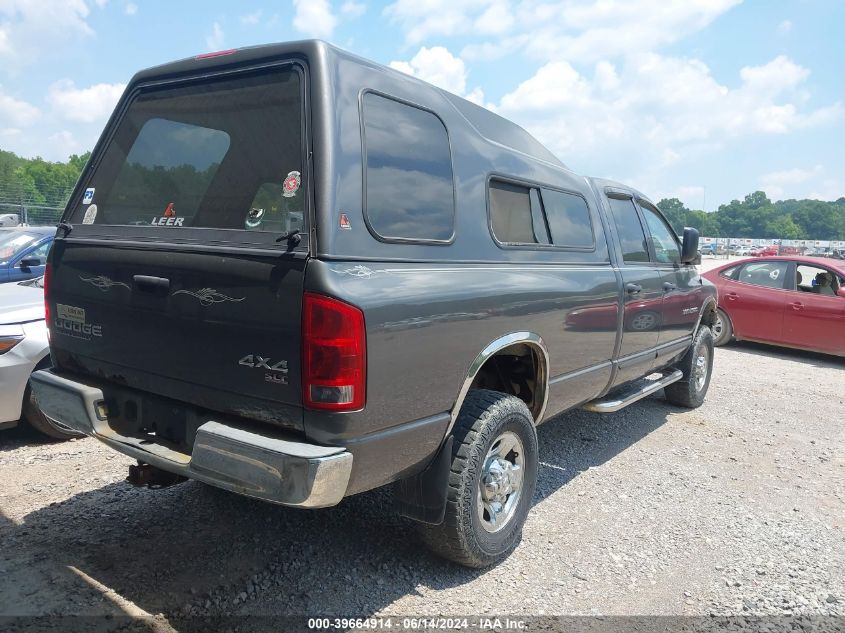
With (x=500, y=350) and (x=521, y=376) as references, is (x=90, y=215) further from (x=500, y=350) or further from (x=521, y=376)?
(x=521, y=376)

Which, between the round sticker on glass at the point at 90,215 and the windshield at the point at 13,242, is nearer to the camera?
the round sticker on glass at the point at 90,215

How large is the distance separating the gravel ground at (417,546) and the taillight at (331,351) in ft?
3.60

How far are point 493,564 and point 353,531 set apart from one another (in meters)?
0.79

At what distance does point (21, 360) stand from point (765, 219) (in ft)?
519

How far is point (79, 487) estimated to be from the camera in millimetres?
3959

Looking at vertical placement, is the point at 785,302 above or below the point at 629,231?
below

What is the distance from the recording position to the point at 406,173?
2.80 meters

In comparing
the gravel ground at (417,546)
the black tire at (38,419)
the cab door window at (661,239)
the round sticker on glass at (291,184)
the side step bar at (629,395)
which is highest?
the round sticker on glass at (291,184)

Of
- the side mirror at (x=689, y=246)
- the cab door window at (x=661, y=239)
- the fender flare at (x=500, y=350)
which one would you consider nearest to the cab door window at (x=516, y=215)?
the fender flare at (x=500, y=350)

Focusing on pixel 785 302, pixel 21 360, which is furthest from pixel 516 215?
pixel 785 302

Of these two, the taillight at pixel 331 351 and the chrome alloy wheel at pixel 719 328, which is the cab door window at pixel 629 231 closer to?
the taillight at pixel 331 351

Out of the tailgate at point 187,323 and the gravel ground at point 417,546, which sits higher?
the tailgate at point 187,323

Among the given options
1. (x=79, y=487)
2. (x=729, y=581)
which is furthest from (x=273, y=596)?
(x=729, y=581)

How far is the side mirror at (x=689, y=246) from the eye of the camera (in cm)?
571
